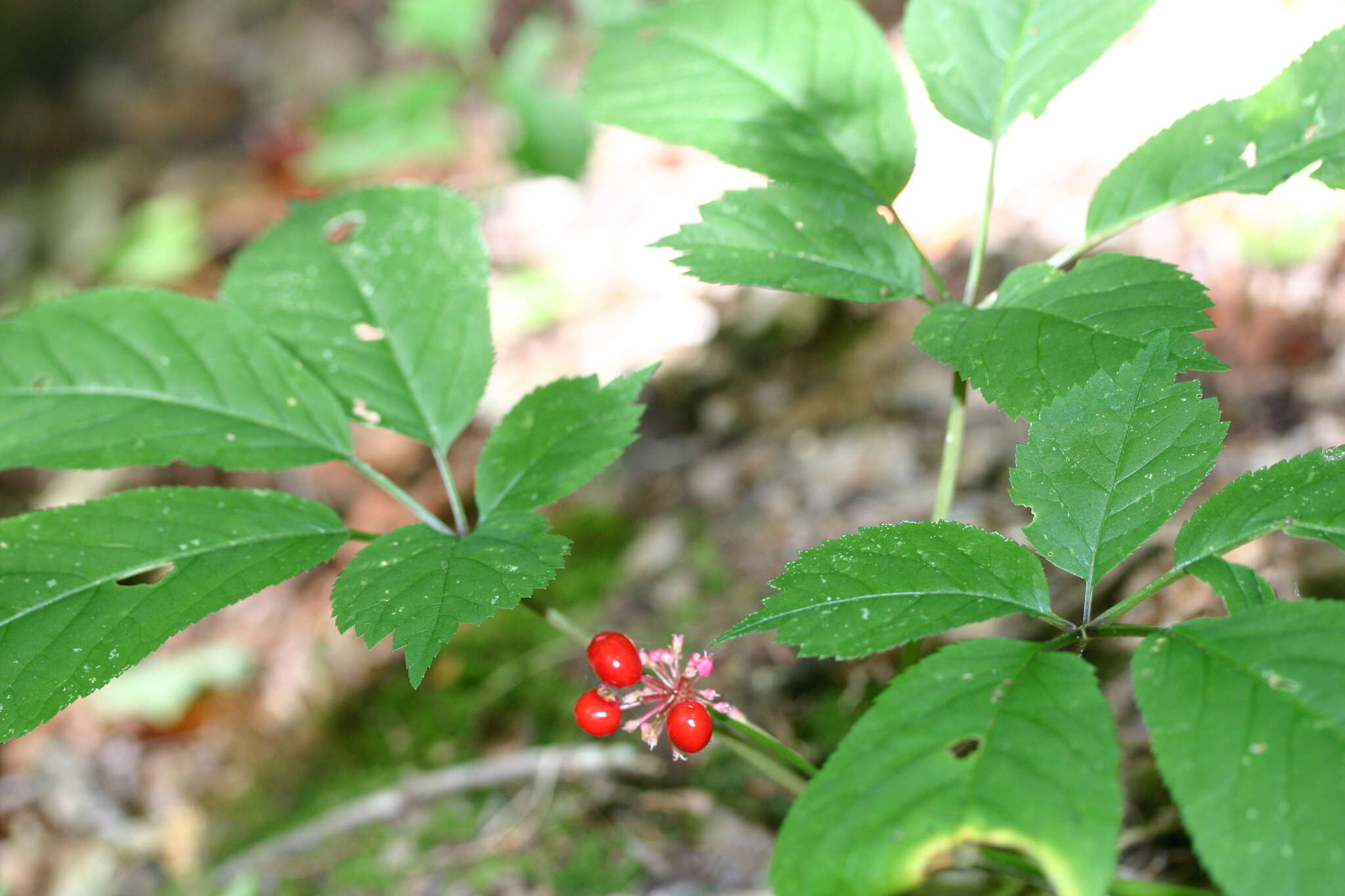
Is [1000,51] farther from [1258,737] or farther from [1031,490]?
[1258,737]

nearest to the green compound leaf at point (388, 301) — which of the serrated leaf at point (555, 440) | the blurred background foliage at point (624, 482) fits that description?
the serrated leaf at point (555, 440)

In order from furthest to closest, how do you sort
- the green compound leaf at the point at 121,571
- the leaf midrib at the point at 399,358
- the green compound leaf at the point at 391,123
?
the green compound leaf at the point at 391,123
the leaf midrib at the point at 399,358
the green compound leaf at the point at 121,571

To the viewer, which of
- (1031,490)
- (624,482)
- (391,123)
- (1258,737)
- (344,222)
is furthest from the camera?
(391,123)

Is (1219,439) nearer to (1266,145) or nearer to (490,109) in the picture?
(1266,145)

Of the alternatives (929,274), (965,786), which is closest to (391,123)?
(929,274)

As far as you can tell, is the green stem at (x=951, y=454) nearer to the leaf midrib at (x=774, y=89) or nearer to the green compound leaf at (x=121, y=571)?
the leaf midrib at (x=774, y=89)
